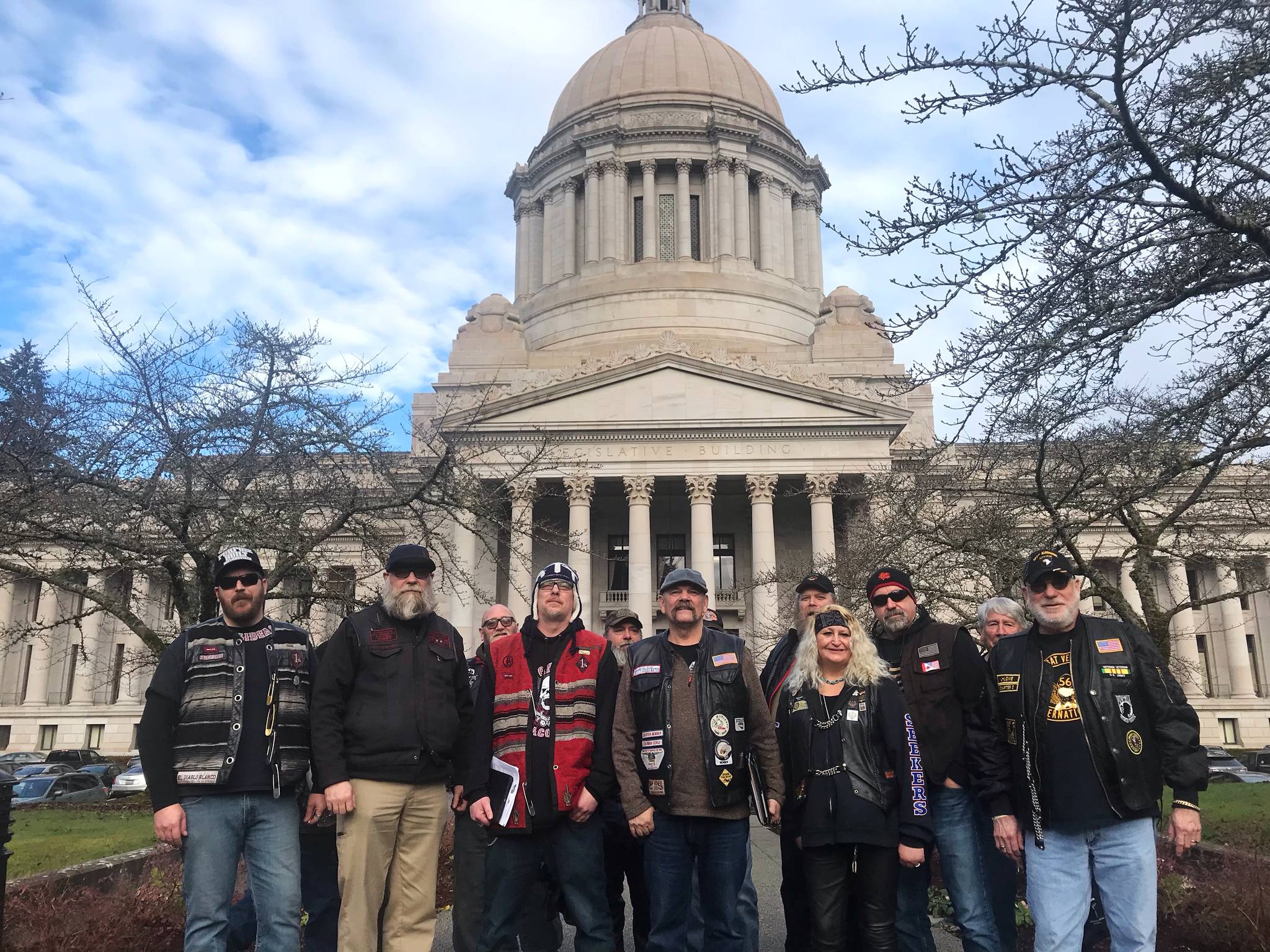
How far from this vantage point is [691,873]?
6199 mm

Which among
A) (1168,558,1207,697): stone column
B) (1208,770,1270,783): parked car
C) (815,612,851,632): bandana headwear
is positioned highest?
(1168,558,1207,697): stone column

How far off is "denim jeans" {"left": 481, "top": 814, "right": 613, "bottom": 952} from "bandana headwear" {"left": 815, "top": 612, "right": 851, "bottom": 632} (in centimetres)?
182

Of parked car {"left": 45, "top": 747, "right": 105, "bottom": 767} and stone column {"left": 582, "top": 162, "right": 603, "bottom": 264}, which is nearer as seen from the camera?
parked car {"left": 45, "top": 747, "right": 105, "bottom": 767}

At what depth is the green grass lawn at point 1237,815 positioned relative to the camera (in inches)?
427

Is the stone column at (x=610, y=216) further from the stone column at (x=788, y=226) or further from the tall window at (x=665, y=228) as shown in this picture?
the stone column at (x=788, y=226)

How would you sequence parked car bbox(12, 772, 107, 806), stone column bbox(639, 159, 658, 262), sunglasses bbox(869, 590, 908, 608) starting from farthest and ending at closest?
stone column bbox(639, 159, 658, 262) < parked car bbox(12, 772, 107, 806) < sunglasses bbox(869, 590, 908, 608)

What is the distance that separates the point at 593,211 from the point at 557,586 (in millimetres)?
51122

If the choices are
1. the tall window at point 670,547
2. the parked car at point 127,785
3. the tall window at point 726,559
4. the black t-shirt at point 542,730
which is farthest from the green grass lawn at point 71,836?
the tall window at point 726,559

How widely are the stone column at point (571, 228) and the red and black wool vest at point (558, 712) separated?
50293mm

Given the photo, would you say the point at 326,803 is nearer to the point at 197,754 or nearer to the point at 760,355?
the point at 197,754

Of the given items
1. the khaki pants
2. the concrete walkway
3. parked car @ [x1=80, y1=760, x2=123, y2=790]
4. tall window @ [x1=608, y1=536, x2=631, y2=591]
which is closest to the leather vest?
the khaki pants

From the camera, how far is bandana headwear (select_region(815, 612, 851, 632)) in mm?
6223

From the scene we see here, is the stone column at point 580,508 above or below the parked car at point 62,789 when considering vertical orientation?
above

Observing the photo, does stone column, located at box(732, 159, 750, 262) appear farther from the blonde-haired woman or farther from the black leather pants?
the black leather pants
